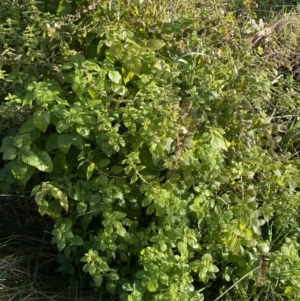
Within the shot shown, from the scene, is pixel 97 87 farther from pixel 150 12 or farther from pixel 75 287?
pixel 75 287

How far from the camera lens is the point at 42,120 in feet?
7.02

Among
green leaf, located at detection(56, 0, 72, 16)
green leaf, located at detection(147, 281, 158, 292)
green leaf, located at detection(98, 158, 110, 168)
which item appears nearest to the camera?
green leaf, located at detection(147, 281, 158, 292)

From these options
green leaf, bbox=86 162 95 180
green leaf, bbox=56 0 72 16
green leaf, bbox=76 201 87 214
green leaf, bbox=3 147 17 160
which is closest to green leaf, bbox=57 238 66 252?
green leaf, bbox=76 201 87 214

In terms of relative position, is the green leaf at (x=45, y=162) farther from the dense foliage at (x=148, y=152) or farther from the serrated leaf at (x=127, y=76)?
the serrated leaf at (x=127, y=76)

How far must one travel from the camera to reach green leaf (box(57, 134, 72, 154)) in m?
2.17

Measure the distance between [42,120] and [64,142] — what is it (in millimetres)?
112

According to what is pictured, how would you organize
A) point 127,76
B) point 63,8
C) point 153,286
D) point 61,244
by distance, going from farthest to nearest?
point 63,8, point 127,76, point 61,244, point 153,286

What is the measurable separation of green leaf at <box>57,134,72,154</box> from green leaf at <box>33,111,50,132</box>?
0.24ft

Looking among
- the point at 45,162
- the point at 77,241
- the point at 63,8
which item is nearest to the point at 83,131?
the point at 45,162

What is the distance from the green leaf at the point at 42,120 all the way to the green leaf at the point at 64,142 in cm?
7

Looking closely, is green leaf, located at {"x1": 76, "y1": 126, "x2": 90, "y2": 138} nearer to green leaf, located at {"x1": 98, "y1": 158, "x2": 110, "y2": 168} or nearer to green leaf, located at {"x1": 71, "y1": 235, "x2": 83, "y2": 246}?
green leaf, located at {"x1": 98, "y1": 158, "x2": 110, "y2": 168}

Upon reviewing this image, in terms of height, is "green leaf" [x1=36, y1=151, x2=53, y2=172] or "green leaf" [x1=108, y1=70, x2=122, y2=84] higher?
"green leaf" [x1=108, y1=70, x2=122, y2=84]

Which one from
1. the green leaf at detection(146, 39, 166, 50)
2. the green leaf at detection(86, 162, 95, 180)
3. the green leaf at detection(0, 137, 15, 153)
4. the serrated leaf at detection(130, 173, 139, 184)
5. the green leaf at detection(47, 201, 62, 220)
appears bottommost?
the green leaf at detection(47, 201, 62, 220)

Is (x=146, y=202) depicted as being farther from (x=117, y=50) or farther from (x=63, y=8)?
(x=63, y=8)
